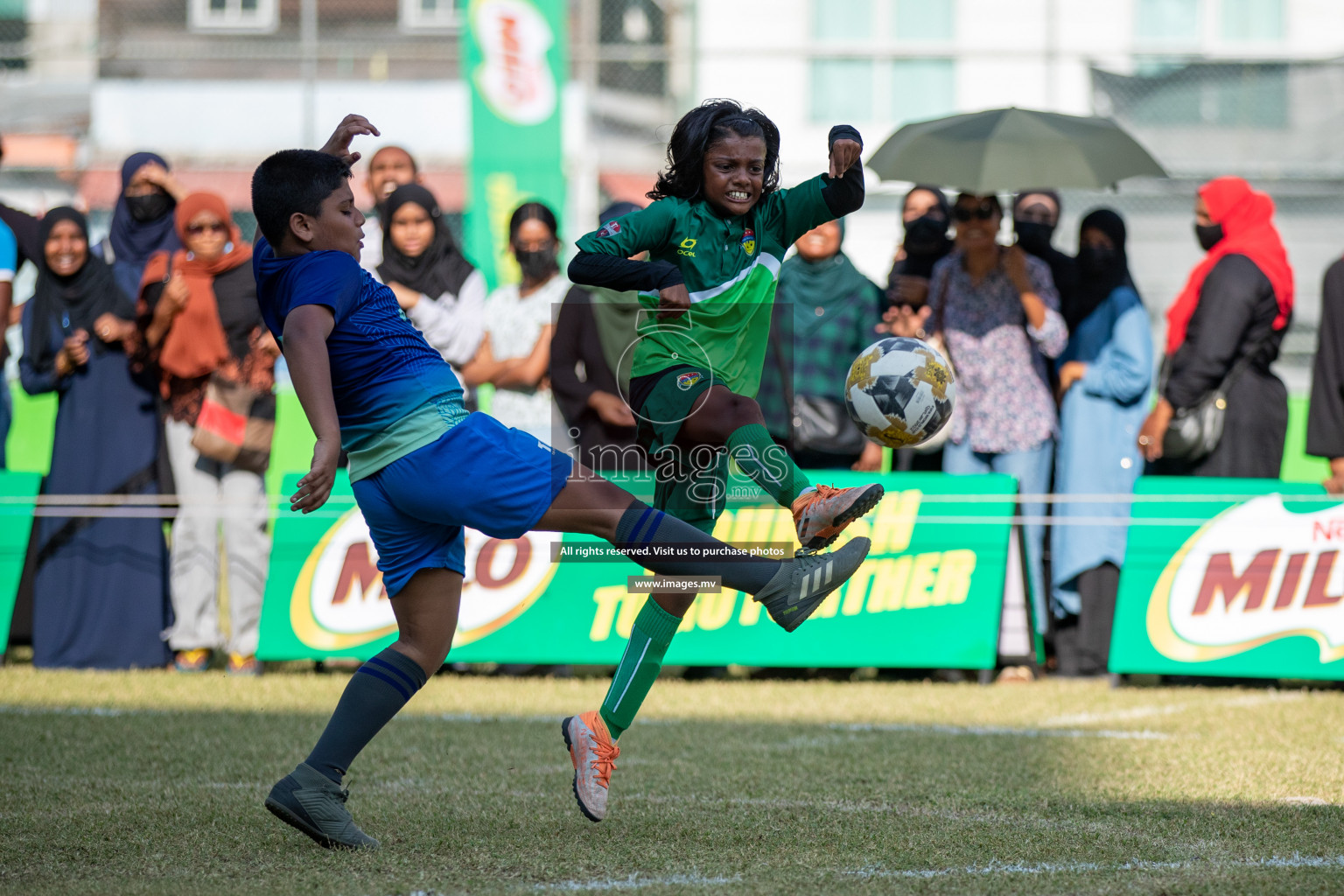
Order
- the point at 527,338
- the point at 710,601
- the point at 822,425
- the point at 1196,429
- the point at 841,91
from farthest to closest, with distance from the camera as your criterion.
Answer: the point at 841,91, the point at 527,338, the point at 822,425, the point at 1196,429, the point at 710,601

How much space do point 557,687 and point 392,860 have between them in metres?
3.57

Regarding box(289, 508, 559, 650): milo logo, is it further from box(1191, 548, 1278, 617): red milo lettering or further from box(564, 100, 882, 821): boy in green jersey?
box(1191, 548, 1278, 617): red milo lettering

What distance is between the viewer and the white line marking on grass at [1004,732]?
6.20 m

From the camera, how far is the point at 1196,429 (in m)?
8.00

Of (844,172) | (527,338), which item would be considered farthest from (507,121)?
(844,172)

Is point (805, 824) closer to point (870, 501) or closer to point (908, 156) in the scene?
point (870, 501)

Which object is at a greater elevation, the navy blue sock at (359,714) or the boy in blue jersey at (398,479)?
the boy in blue jersey at (398,479)

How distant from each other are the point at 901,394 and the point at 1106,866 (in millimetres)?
1711

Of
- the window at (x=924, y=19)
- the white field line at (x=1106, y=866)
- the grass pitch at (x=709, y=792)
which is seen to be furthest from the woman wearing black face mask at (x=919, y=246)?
the window at (x=924, y=19)

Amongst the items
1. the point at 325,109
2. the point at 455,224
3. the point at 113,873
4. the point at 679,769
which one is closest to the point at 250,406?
the point at 679,769

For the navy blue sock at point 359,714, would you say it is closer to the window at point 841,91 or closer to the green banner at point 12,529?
the green banner at point 12,529

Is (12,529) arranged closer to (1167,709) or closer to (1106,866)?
(1167,709)

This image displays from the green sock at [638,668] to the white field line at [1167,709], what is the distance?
8.50 feet

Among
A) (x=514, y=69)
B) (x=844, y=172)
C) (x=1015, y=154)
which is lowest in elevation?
(x=844, y=172)
